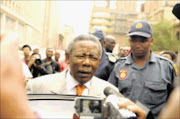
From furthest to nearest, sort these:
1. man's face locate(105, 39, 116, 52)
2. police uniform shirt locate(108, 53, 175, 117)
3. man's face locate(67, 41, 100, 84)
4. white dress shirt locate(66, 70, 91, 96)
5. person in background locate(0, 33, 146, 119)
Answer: man's face locate(105, 39, 116, 52) → police uniform shirt locate(108, 53, 175, 117) → man's face locate(67, 41, 100, 84) → white dress shirt locate(66, 70, 91, 96) → person in background locate(0, 33, 146, 119)

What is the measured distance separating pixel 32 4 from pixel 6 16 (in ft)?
44.3

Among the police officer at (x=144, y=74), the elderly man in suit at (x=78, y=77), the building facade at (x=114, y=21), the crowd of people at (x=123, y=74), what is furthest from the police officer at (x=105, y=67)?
the building facade at (x=114, y=21)

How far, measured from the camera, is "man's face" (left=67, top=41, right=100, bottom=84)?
88.4 inches

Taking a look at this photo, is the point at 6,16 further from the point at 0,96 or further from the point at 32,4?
the point at 0,96

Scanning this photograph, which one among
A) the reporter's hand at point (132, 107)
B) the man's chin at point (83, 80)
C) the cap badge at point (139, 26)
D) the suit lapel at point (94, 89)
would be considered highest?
the cap badge at point (139, 26)

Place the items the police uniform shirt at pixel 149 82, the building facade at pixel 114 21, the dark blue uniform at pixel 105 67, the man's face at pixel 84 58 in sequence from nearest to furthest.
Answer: the man's face at pixel 84 58 → the police uniform shirt at pixel 149 82 → the dark blue uniform at pixel 105 67 → the building facade at pixel 114 21

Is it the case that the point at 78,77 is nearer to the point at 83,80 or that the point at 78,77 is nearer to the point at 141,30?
the point at 83,80

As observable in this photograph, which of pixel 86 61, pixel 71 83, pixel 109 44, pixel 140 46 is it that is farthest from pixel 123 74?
pixel 109 44

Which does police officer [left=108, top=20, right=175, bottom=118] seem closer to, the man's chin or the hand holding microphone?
the man's chin

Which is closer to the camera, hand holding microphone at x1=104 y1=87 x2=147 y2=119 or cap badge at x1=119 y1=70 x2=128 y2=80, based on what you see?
hand holding microphone at x1=104 y1=87 x2=147 y2=119

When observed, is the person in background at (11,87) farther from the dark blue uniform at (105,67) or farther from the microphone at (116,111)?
the dark blue uniform at (105,67)

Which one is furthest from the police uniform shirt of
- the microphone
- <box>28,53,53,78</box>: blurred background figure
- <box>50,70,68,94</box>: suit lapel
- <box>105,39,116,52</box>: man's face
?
<box>105,39,116,52</box>: man's face

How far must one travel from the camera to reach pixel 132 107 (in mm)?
833

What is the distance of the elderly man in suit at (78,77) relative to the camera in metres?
2.05
